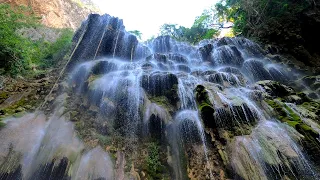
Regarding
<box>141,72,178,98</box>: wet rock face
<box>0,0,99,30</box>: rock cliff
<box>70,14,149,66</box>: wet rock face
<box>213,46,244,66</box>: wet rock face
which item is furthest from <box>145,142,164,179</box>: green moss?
<box>0,0,99,30</box>: rock cliff

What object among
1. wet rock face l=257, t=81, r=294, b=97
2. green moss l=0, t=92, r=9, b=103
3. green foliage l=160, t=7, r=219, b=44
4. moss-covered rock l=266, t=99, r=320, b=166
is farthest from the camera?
green foliage l=160, t=7, r=219, b=44

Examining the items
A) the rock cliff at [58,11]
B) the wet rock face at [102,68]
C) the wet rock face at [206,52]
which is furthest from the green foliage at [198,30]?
the rock cliff at [58,11]

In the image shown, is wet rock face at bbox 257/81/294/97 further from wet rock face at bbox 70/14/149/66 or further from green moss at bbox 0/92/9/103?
green moss at bbox 0/92/9/103

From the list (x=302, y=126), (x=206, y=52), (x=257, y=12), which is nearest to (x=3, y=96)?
(x=302, y=126)

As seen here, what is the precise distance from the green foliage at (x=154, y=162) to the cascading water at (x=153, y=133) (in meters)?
0.03

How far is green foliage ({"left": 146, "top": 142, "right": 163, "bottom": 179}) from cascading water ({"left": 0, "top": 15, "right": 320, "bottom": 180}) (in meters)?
0.03

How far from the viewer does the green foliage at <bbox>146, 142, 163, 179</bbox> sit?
21.0 feet

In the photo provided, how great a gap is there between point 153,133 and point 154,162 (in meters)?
1.11

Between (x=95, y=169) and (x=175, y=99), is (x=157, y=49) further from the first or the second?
(x=95, y=169)

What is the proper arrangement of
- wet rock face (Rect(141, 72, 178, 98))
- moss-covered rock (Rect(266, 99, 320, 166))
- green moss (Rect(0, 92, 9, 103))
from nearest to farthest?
moss-covered rock (Rect(266, 99, 320, 166)) < green moss (Rect(0, 92, 9, 103)) < wet rock face (Rect(141, 72, 178, 98))

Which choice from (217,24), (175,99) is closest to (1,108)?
(175,99)

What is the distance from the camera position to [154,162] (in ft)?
Answer: 22.0

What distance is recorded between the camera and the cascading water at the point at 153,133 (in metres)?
5.86

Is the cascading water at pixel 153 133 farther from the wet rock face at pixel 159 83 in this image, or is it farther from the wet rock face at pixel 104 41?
the wet rock face at pixel 104 41
